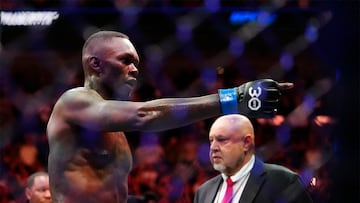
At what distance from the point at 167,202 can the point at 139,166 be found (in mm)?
214

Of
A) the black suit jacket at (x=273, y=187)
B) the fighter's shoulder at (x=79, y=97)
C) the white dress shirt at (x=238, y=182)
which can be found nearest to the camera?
the fighter's shoulder at (x=79, y=97)

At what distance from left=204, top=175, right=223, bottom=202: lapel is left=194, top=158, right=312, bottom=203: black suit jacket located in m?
0.11

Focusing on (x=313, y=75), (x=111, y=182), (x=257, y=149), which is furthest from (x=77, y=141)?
(x=313, y=75)

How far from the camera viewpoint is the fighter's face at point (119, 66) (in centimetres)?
125

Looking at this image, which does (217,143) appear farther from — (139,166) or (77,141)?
(77,141)

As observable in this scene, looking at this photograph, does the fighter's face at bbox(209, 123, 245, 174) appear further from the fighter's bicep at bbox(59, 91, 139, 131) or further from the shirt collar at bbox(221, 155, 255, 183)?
the fighter's bicep at bbox(59, 91, 139, 131)

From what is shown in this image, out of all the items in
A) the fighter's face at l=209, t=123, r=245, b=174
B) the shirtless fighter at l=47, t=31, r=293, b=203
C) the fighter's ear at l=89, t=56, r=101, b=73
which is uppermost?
the fighter's ear at l=89, t=56, r=101, b=73

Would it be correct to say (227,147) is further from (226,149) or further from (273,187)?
(273,187)

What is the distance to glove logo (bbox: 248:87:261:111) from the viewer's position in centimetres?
106

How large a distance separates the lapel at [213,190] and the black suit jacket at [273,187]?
11cm

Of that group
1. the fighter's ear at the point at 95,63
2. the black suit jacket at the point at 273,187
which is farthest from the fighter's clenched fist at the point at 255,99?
the black suit jacket at the point at 273,187

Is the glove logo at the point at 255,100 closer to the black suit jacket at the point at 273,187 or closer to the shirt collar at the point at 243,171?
the black suit jacket at the point at 273,187

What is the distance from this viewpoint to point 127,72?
1.25m

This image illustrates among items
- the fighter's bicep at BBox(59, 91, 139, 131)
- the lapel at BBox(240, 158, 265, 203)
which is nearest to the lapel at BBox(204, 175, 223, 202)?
the lapel at BBox(240, 158, 265, 203)
